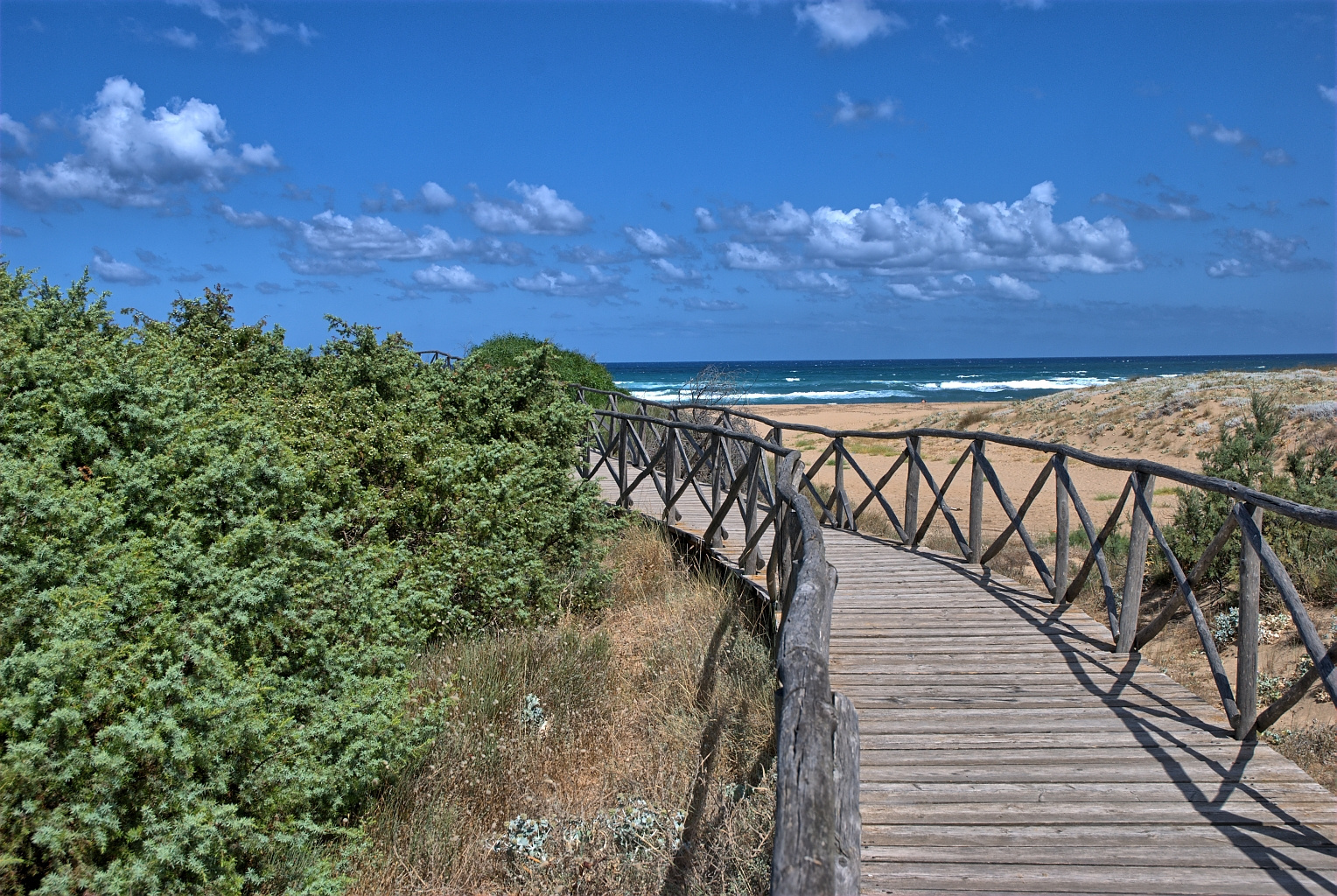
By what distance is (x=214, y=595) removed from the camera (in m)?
4.39

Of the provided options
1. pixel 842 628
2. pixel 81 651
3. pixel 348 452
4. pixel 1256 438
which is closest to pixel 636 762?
pixel 842 628

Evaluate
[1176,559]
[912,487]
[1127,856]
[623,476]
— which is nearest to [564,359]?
[623,476]

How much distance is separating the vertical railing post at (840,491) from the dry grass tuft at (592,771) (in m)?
2.86

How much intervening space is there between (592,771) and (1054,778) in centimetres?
267

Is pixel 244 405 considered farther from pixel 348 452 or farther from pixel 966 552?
pixel 966 552

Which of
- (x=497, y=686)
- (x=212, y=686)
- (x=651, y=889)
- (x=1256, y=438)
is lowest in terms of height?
(x=651, y=889)

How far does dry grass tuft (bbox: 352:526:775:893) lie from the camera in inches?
174

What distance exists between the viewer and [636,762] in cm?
557

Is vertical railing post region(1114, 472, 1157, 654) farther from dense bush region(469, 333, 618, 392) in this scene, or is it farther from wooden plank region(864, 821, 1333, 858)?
dense bush region(469, 333, 618, 392)

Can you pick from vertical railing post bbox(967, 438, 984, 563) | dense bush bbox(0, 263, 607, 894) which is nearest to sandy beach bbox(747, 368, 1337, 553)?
vertical railing post bbox(967, 438, 984, 563)

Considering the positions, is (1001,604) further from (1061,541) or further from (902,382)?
(902,382)

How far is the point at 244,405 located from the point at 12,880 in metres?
5.45

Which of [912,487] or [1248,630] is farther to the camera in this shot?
[912,487]

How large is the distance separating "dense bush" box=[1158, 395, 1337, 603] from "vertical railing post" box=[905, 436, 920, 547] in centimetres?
266
